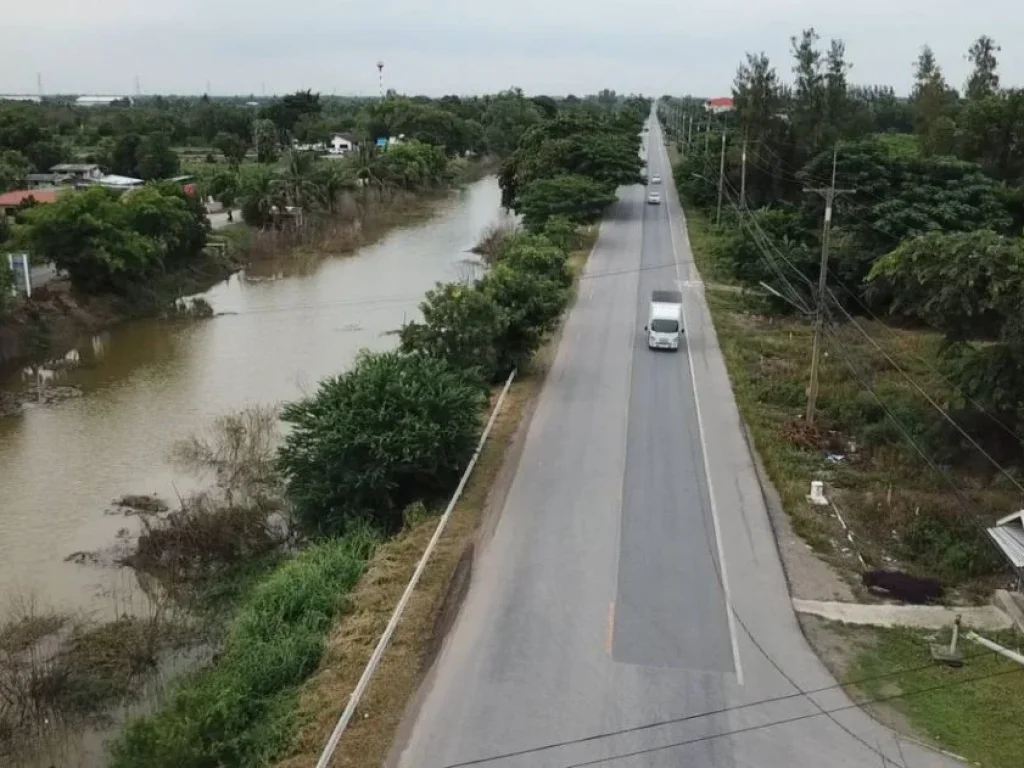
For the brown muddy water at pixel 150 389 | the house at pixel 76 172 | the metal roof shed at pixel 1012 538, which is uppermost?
the house at pixel 76 172

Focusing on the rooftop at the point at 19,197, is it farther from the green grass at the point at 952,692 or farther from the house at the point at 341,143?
the house at the point at 341,143

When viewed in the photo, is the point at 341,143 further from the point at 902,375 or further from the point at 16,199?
the point at 902,375

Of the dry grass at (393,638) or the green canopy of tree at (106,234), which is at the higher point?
the green canopy of tree at (106,234)

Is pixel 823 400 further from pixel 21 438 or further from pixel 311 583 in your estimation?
pixel 21 438

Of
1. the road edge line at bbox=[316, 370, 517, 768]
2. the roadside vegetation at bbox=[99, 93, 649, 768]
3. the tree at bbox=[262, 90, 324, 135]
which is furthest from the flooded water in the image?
the tree at bbox=[262, 90, 324, 135]

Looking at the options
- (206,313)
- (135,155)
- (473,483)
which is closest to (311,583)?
(473,483)

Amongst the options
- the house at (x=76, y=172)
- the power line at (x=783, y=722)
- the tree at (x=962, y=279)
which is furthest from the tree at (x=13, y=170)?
the power line at (x=783, y=722)
